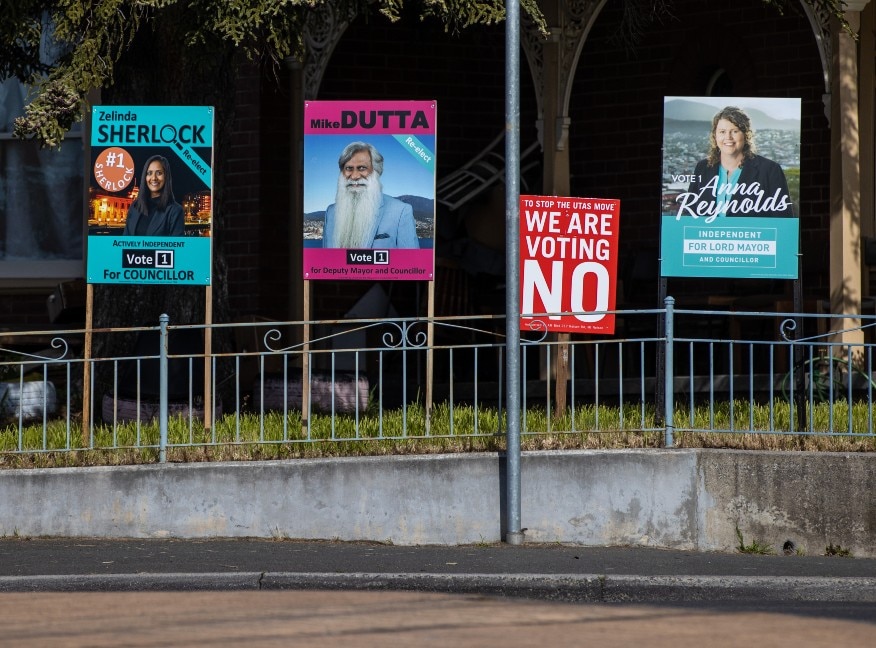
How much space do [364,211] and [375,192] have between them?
143 mm

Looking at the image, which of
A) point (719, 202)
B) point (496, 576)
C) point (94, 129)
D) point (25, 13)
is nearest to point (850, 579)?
point (496, 576)

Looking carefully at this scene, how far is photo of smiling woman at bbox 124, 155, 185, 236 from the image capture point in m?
10.0

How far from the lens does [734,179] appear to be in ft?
32.9

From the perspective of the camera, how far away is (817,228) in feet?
45.7

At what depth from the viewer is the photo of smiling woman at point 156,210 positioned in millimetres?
10039

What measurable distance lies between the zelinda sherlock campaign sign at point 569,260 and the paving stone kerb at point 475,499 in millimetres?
1102

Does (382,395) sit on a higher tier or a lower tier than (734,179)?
lower

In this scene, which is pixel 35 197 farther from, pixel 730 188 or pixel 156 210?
pixel 730 188

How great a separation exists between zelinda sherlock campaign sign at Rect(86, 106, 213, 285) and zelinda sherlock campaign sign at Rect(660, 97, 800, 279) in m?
3.01

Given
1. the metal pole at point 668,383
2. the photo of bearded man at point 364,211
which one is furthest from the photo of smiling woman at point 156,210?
the metal pole at point 668,383

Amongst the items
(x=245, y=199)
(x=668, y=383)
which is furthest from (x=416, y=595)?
(x=245, y=199)

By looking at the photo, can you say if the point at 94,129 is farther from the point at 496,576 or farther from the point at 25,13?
the point at 496,576

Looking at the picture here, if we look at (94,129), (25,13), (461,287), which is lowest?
(461,287)

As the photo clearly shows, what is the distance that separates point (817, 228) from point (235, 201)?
5.44 meters
